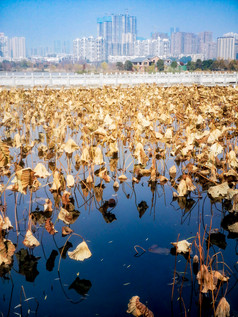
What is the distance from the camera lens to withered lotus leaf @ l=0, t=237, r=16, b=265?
9.83ft

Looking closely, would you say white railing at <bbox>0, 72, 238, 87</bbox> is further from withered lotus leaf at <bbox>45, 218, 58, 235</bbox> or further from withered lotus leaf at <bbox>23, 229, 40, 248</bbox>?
withered lotus leaf at <bbox>23, 229, 40, 248</bbox>

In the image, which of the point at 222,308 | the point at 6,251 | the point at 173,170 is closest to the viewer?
the point at 222,308

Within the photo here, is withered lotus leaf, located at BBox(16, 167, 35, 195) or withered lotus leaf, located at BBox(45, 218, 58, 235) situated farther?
withered lotus leaf, located at BBox(45, 218, 58, 235)

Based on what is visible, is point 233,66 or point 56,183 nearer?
point 56,183

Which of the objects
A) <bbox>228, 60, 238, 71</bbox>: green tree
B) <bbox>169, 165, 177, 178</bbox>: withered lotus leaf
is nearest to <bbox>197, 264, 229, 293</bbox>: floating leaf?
<bbox>169, 165, 177, 178</bbox>: withered lotus leaf

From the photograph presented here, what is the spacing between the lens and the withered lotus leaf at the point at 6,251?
3.00 meters

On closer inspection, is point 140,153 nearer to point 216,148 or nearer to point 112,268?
point 216,148

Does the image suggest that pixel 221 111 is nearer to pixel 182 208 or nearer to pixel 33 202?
pixel 182 208

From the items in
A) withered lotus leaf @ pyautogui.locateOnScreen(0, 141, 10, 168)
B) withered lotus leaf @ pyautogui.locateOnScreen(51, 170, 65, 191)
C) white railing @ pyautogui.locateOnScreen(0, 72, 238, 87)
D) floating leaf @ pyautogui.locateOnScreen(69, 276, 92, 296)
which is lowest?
floating leaf @ pyautogui.locateOnScreen(69, 276, 92, 296)

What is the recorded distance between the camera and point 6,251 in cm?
304

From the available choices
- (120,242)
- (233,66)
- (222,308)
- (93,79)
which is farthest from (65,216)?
(233,66)

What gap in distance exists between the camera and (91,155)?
211 inches

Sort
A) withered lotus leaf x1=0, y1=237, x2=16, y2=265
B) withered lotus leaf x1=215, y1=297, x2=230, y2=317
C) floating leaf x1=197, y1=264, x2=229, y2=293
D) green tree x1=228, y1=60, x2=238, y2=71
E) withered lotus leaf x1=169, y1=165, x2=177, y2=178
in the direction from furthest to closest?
green tree x1=228, y1=60, x2=238, y2=71, withered lotus leaf x1=169, y1=165, x2=177, y2=178, withered lotus leaf x1=0, y1=237, x2=16, y2=265, floating leaf x1=197, y1=264, x2=229, y2=293, withered lotus leaf x1=215, y1=297, x2=230, y2=317

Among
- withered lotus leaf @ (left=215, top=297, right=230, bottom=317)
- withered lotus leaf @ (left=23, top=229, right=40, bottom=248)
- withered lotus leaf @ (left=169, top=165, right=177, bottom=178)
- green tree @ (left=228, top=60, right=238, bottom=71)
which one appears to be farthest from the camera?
green tree @ (left=228, top=60, right=238, bottom=71)
